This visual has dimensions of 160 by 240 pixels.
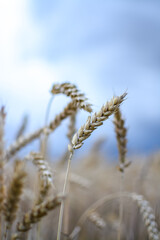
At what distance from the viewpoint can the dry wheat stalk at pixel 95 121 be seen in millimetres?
958

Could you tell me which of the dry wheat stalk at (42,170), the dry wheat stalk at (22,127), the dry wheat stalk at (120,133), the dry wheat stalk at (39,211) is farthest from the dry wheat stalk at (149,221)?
the dry wheat stalk at (22,127)

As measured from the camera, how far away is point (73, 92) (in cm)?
125

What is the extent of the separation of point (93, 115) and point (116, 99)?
0.11m

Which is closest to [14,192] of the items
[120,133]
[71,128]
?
[120,133]

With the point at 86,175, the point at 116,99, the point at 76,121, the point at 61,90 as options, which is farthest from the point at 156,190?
the point at 116,99

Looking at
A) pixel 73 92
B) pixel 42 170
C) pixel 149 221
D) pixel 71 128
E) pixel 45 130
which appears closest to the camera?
pixel 42 170

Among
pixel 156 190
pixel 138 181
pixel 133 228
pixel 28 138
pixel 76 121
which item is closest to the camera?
pixel 28 138

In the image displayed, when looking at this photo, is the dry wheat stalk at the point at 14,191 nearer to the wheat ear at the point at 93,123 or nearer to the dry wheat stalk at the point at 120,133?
the wheat ear at the point at 93,123

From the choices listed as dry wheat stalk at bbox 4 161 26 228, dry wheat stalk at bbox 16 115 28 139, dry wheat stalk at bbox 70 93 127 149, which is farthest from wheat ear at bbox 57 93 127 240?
dry wheat stalk at bbox 16 115 28 139

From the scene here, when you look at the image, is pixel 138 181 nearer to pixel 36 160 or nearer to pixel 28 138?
pixel 28 138

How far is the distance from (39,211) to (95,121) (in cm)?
39

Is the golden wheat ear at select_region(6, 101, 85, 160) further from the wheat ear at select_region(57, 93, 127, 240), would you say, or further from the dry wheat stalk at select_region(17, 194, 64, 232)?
the dry wheat stalk at select_region(17, 194, 64, 232)

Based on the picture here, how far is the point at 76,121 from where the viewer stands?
6.79ft

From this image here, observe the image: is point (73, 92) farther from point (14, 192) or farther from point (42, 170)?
point (14, 192)
